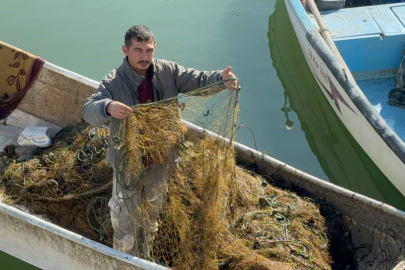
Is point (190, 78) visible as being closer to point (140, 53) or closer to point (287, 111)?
point (140, 53)

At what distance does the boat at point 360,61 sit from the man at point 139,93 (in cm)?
243

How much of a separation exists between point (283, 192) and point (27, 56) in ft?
10.5

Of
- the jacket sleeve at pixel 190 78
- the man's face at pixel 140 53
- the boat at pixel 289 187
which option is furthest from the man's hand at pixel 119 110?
the boat at pixel 289 187

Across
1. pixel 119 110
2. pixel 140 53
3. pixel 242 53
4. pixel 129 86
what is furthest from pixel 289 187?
pixel 242 53

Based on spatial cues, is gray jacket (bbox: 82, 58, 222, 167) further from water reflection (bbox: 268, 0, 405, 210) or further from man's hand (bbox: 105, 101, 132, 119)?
water reflection (bbox: 268, 0, 405, 210)

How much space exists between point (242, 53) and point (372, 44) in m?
2.12

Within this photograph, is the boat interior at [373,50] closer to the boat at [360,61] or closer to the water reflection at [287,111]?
the boat at [360,61]

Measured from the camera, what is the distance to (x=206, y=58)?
346 inches

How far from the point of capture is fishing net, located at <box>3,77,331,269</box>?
13.9ft

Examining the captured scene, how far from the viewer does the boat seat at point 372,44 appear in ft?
24.3

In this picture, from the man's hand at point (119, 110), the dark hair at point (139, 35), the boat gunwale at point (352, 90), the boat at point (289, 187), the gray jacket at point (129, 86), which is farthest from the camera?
the boat gunwale at point (352, 90)

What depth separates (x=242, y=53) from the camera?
8.87 meters

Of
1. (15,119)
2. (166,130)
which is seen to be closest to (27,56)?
(15,119)

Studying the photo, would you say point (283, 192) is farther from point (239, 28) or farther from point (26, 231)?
point (239, 28)
